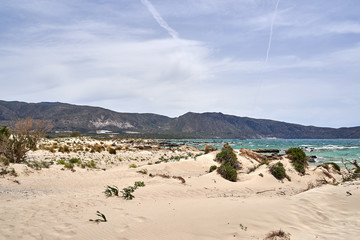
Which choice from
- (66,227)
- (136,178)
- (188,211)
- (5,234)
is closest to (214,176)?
Answer: (136,178)

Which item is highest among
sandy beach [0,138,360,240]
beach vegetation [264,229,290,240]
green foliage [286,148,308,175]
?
green foliage [286,148,308,175]

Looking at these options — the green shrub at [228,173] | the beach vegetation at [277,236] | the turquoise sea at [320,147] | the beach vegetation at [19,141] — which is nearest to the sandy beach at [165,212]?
the beach vegetation at [277,236]

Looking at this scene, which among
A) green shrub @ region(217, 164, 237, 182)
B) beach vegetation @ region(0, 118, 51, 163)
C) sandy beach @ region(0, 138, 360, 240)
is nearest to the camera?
sandy beach @ region(0, 138, 360, 240)

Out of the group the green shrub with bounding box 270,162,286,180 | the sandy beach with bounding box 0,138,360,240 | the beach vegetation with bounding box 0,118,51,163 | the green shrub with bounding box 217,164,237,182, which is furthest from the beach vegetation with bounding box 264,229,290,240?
the beach vegetation with bounding box 0,118,51,163

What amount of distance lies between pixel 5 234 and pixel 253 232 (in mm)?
5941

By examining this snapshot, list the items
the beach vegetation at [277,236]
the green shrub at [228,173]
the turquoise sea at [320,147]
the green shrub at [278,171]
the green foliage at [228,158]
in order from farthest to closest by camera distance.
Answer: the turquoise sea at [320,147]
the green foliage at [228,158]
the green shrub at [278,171]
the green shrub at [228,173]
the beach vegetation at [277,236]

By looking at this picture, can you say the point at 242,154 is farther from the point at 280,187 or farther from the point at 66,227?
the point at 66,227

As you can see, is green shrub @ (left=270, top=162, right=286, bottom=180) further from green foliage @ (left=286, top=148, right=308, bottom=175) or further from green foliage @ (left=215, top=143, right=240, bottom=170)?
green foliage @ (left=215, top=143, right=240, bottom=170)

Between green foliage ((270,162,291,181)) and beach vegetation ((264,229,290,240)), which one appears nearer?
beach vegetation ((264,229,290,240))

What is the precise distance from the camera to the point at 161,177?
14641mm

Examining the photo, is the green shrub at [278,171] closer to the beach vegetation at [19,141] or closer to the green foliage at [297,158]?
the green foliage at [297,158]

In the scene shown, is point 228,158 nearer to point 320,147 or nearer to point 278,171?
point 278,171

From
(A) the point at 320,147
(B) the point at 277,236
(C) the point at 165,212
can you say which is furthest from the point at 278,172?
(A) the point at 320,147

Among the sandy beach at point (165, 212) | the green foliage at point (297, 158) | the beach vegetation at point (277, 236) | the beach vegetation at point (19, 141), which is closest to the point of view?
the beach vegetation at point (277, 236)
